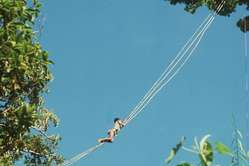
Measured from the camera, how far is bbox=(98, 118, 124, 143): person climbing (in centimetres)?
1091

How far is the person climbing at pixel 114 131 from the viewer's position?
10.9 m

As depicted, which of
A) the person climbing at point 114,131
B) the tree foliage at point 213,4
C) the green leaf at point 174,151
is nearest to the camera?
the green leaf at point 174,151

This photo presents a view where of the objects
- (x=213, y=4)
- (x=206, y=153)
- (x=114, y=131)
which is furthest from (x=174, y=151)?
(x=213, y=4)

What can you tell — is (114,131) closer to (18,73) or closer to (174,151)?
(18,73)

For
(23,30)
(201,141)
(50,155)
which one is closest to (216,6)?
(50,155)

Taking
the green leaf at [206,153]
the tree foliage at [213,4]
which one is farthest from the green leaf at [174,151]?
the tree foliage at [213,4]

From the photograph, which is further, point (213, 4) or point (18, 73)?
point (213, 4)

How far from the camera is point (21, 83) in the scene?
13500mm

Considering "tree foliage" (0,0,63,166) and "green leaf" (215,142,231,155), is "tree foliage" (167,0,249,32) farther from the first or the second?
"green leaf" (215,142,231,155)

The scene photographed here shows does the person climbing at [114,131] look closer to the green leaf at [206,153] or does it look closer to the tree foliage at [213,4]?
the green leaf at [206,153]

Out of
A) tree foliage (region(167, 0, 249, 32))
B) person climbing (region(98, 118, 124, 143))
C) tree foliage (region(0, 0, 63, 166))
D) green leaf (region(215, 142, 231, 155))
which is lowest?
green leaf (region(215, 142, 231, 155))

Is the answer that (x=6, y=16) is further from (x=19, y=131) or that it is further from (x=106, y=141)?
(x=106, y=141)

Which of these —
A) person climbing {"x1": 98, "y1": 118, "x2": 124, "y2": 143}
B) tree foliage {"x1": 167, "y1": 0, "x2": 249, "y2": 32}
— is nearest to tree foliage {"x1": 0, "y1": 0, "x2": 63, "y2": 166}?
person climbing {"x1": 98, "y1": 118, "x2": 124, "y2": 143}

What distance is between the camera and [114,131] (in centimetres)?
1118
